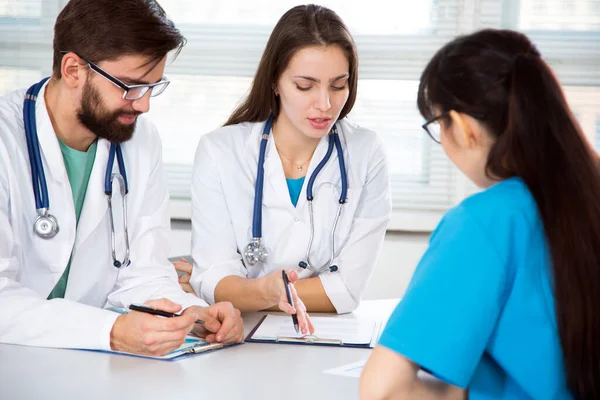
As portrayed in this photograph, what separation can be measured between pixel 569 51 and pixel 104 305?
87.7 inches

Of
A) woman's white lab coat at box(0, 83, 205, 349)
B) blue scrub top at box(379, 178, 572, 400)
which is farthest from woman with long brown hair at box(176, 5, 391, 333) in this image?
blue scrub top at box(379, 178, 572, 400)

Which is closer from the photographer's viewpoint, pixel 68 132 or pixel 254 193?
pixel 68 132

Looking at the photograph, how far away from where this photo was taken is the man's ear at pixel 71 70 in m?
1.75

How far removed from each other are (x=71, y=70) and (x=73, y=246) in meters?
0.44

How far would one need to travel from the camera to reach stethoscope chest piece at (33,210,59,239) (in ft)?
5.54

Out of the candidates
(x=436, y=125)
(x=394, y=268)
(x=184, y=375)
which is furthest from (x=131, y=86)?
(x=394, y=268)

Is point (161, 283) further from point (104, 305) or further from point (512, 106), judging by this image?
point (512, 106)

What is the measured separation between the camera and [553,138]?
39.6 inches

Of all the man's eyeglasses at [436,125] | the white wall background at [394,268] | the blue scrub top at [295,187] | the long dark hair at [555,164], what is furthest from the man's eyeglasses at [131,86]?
the white wall background at [394,268]

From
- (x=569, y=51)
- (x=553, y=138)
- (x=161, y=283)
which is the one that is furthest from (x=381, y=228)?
(x=569, y=51)

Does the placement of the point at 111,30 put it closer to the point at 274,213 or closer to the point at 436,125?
the point at 274,213

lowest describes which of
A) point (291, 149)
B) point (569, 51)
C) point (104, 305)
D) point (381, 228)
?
point (104, 305)

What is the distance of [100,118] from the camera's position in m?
→ 1.79

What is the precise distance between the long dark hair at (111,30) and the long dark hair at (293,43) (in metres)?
0.39
